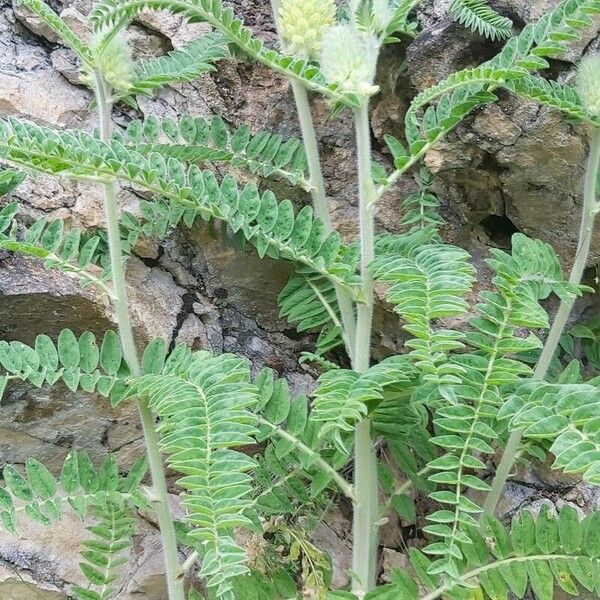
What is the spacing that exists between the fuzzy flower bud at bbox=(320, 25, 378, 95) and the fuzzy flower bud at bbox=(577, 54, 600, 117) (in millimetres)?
391

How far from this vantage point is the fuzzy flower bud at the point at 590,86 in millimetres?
1127

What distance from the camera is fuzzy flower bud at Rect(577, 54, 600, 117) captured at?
113 centimetres

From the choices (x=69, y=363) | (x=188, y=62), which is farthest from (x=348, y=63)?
(x=69, y=363)

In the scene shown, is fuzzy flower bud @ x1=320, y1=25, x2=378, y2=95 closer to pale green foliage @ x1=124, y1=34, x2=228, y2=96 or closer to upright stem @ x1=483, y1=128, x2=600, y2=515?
pale green foliage @ x1=124, y1=34, x2=228, y2=96

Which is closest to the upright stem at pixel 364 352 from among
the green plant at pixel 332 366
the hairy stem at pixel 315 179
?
the green plant at pixel 332 366

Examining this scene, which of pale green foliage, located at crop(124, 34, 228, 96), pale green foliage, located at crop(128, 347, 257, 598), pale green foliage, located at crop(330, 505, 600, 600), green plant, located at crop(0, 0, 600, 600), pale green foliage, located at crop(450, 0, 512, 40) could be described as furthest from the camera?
pale green foliage, located at crop(450, 0, 512, 40)

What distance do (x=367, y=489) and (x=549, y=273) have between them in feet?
1.58

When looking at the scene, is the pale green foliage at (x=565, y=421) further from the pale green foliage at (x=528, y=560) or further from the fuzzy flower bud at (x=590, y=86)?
the fuzzy flower bud at (x=590, y=86)

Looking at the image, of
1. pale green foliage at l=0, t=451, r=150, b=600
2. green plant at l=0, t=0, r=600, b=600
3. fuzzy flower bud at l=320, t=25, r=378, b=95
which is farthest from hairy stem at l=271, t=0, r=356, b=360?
pale green foliage at l=0, t=451, r=150, b=600

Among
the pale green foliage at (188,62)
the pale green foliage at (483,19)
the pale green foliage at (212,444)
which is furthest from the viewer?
the pale green foliage at (483,19)

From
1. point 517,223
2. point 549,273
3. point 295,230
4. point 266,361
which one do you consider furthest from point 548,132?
point 266,361

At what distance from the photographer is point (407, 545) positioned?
1.61 metres

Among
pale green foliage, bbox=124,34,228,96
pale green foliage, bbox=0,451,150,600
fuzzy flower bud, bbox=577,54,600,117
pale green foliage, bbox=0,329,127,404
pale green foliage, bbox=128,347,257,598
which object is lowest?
pale green foliage, bbox=0,451,150,600

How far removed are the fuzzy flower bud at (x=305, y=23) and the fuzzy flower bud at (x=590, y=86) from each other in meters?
0.45
